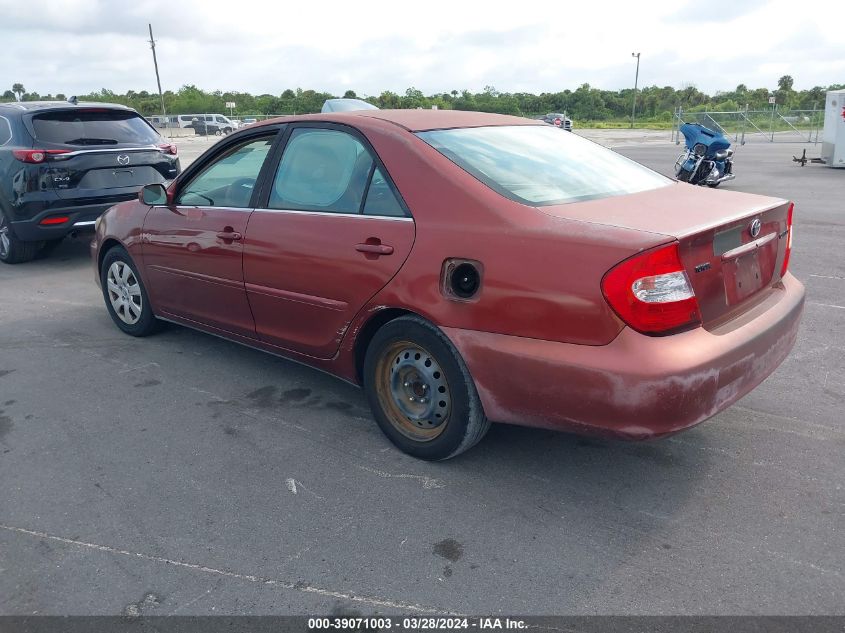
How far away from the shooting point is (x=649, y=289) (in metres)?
2.67

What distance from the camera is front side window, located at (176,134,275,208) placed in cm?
414

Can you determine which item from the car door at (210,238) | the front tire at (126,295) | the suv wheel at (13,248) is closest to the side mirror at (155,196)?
the car door at (210,238)

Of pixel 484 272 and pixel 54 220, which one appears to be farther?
pixel 54 220

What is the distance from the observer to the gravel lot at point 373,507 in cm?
254

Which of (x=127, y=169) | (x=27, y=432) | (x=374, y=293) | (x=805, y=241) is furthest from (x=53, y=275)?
(x=805, y=241)

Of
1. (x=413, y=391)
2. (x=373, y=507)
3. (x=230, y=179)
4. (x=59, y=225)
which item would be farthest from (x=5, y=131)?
(x=373, y=507)

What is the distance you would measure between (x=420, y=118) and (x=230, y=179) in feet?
4.14

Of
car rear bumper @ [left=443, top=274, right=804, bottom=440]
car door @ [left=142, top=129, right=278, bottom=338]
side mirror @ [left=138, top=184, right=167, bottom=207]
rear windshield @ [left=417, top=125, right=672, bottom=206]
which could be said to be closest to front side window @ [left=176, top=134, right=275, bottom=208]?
car door @ [left=142, top=129, right=278, bottom=338]

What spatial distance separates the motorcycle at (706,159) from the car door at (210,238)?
11171 millimetres

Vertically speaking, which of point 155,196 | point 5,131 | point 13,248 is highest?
point 5,131

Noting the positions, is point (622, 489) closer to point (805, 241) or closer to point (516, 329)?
point (516, 329)

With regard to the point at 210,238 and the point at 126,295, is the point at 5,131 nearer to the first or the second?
the point at 126,295

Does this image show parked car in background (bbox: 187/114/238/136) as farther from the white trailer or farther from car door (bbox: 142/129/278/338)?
car door (bbox: 142/129/278/338)

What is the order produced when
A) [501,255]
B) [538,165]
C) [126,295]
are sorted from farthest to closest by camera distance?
[126,295]
[538,165]
[501,255]
